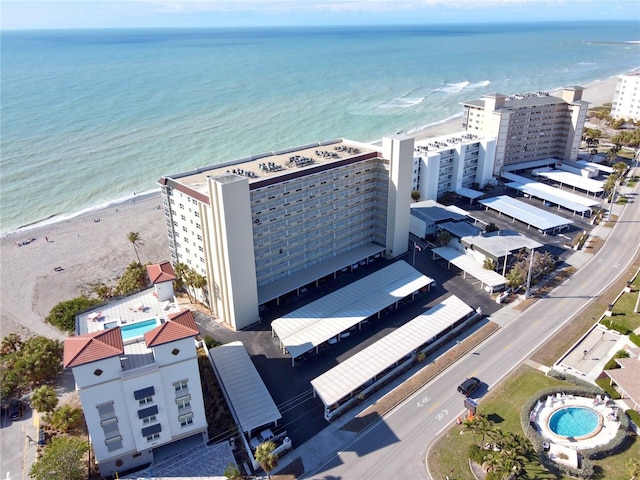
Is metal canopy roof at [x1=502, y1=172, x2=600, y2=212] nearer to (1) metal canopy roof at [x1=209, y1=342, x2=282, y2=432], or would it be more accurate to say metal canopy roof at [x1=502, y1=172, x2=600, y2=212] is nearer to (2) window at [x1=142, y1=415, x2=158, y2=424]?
(1) metal canopy roof at [x1=209, y1=342, x2=282, y2=432]

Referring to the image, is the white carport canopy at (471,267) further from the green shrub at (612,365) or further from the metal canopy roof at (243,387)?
the metal canopy roof at (243,387)

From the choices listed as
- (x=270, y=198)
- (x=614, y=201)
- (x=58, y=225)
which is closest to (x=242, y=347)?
(x=270, y=198)

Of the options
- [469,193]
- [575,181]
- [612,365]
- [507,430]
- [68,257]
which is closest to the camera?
[507,430]

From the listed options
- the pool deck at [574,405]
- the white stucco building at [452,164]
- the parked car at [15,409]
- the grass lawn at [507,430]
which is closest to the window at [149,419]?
the parked car at [15,409]

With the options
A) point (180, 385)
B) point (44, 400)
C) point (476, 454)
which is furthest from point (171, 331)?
point (476, 454)

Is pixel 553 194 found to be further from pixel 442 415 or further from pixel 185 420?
pixel 185 420
